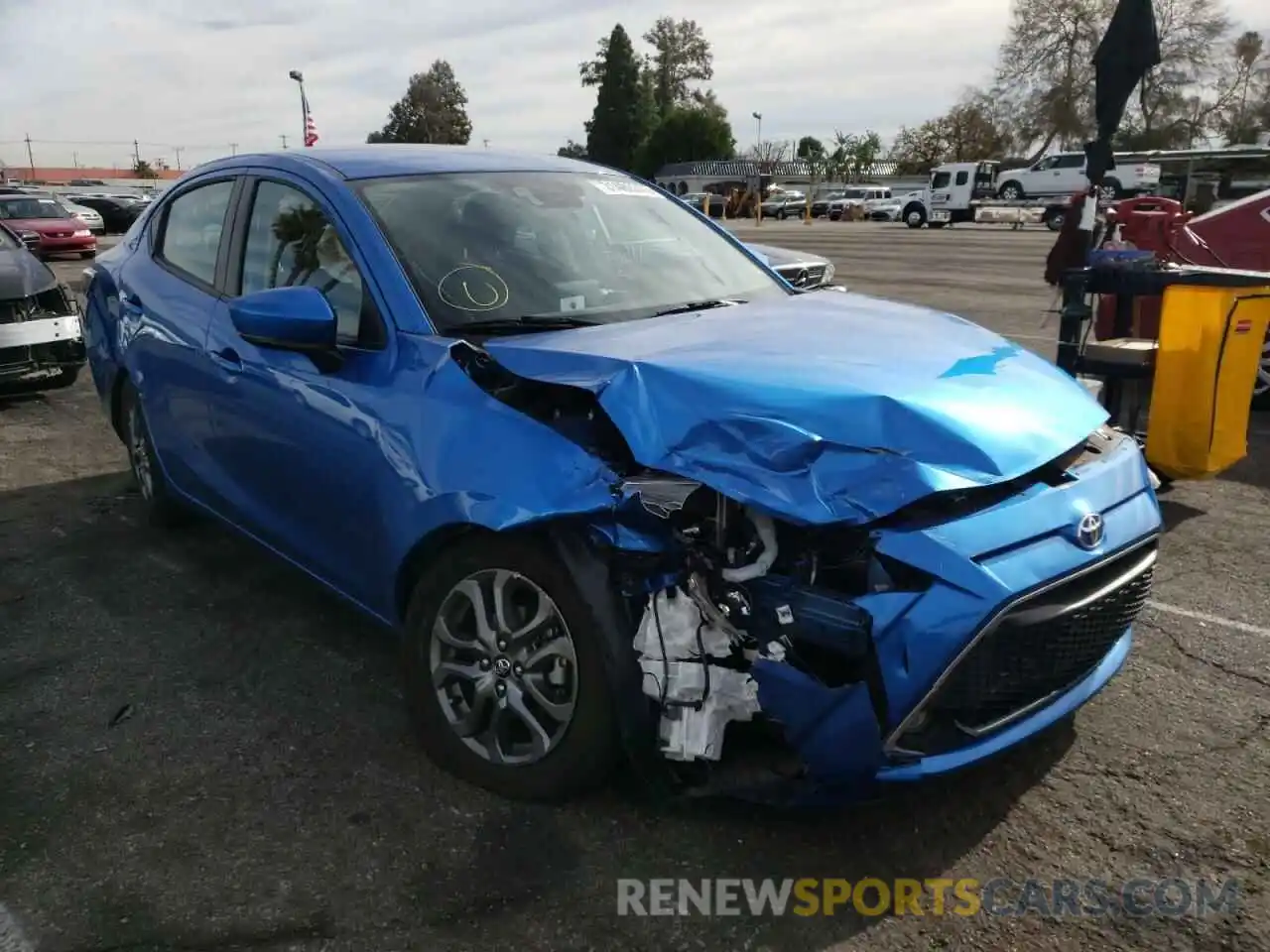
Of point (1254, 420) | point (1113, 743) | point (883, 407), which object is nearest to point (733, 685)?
point (883, 407)

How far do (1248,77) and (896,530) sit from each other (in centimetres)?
9082

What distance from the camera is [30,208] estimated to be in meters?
22.2

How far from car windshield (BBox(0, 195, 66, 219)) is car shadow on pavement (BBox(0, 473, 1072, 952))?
21.7 metres

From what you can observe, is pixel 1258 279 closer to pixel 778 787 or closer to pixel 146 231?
pixel 778 787

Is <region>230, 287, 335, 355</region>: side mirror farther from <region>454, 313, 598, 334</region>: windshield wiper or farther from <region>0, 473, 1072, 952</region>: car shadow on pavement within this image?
<region>0, 473, 1072, 952</region>: car shadow on pavement

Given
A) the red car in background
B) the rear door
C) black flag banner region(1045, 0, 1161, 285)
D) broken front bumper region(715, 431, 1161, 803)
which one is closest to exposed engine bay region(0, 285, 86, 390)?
the rear door

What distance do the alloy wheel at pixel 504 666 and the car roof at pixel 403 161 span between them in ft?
5.39

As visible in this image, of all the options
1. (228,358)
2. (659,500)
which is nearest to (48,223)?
(228,358)

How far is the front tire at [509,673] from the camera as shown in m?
2.54

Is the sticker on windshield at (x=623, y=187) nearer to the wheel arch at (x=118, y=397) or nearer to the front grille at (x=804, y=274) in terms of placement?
the wheel arch at (x=118, y=397)

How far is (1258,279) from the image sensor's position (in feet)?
16.7

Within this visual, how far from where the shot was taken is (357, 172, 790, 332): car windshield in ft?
10.5

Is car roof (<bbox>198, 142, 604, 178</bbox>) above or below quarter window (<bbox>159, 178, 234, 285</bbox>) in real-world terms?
above

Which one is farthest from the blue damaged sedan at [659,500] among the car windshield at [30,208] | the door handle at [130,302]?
the car windshield at [30,208]
